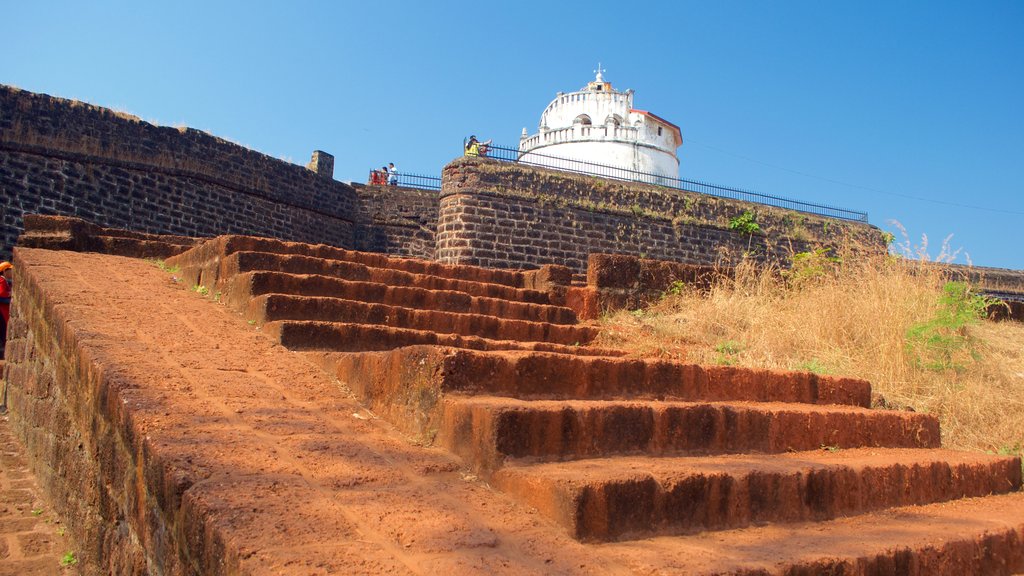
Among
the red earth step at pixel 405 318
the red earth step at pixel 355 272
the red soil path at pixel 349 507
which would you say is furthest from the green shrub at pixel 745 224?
the red soil path at pixel 349 507

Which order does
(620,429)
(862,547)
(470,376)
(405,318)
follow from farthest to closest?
(405,318), (470,376), (620,429), (862,547)

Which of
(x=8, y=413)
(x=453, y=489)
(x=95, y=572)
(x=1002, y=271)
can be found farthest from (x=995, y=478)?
(x=1002, y=271)

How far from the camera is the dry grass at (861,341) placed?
5.21m

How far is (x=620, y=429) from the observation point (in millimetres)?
2754

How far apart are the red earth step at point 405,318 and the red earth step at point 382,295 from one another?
0.22 meters

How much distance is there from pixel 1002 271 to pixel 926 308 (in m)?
20.2

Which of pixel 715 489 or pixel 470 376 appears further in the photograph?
pixel 470 376

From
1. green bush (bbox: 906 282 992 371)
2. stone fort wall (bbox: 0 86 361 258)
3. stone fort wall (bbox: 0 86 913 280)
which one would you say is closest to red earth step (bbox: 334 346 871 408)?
green bush (bbox: 906 282 992 371)

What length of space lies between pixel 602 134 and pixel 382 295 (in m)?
28.1

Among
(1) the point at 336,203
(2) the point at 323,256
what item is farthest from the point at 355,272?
(1) the point at 336,203

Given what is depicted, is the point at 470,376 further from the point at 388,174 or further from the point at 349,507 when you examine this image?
the point at 388,174

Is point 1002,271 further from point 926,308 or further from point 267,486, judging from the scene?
point 267,486

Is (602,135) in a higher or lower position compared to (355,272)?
higher

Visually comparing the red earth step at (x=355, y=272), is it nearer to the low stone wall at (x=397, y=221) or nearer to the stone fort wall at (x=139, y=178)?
the stone fort wall at (x=139, y=178)
